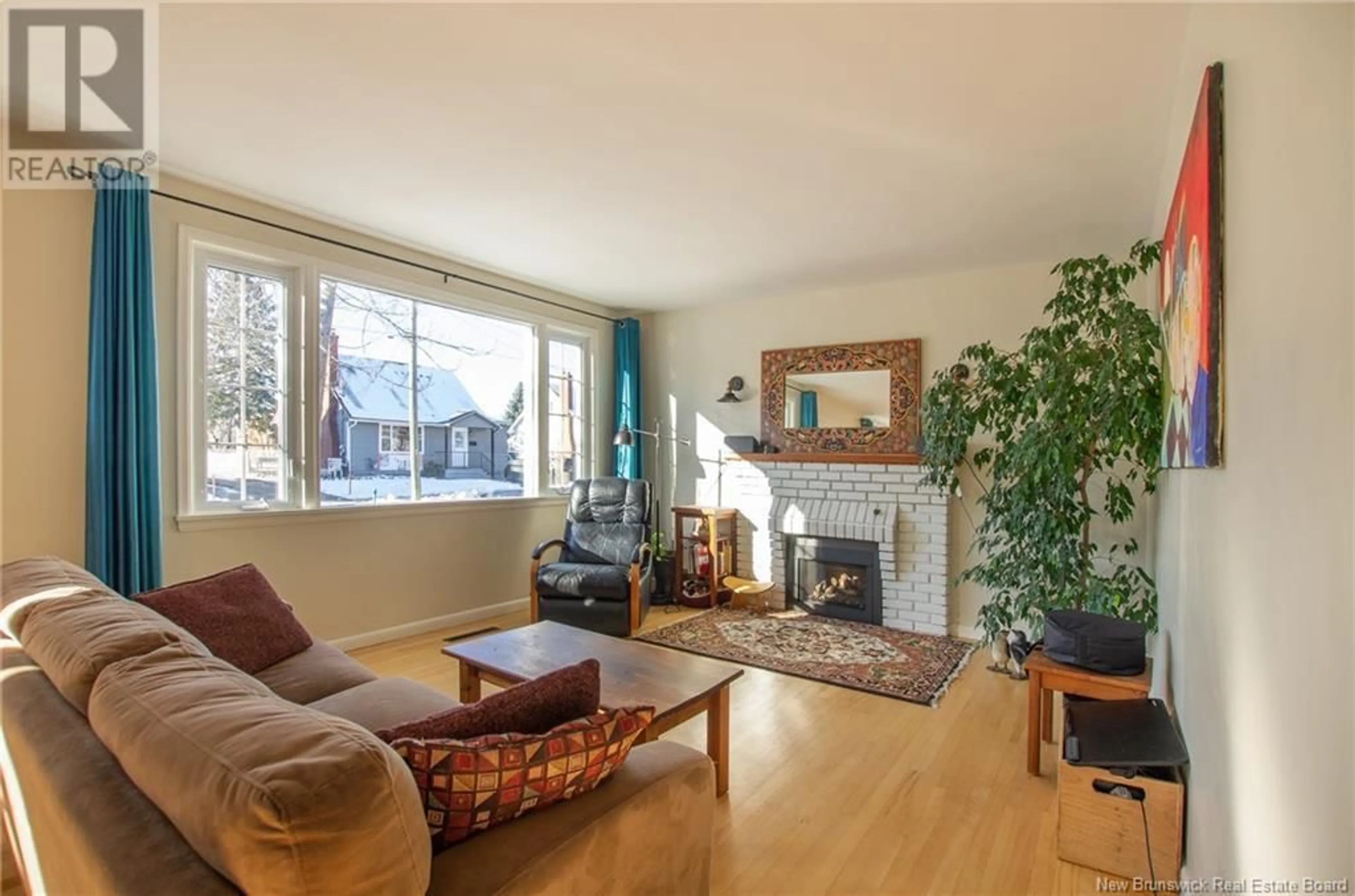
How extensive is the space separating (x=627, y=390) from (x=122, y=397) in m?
3.38

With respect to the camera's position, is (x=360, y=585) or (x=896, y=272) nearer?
(x=360, y=585)

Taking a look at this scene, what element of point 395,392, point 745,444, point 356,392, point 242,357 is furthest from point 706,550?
point 242,357

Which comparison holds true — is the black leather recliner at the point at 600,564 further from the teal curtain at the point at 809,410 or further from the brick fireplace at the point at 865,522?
the teal curtain at the point at 809,410

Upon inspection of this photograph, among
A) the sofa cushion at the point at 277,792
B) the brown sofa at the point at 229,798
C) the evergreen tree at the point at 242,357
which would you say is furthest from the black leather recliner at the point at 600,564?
the sofa cushion at the point at 277,792

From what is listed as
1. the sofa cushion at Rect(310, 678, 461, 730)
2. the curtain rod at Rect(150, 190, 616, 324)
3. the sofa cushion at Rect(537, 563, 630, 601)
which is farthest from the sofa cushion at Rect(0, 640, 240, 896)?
the sofa cushion at Rect(537, 563, 630, 601)

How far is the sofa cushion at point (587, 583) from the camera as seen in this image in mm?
4102

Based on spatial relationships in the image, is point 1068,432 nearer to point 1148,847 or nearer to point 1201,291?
point 1201,291

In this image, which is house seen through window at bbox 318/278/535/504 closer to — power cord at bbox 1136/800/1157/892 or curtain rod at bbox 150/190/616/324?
curtain rod at bbox 150/190/616/324

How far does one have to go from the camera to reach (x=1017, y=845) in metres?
1.99

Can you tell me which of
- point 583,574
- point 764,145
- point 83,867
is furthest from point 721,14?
point 583,574

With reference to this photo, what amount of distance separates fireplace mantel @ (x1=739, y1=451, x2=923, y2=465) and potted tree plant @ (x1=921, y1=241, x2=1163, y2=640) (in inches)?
38.4

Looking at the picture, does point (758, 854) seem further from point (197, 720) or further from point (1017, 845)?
point (197, 720)

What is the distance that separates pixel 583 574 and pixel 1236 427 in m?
3.47

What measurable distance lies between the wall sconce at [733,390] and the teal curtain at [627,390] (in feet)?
2.55
